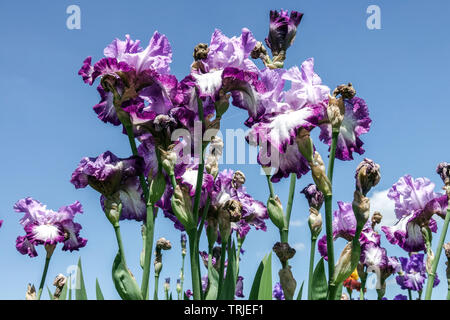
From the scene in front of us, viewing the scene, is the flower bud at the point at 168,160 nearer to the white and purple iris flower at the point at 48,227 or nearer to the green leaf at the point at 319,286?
the green leaf at the point at 319,286

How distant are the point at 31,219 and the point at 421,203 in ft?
8.38

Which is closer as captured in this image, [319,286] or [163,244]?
[319,286]

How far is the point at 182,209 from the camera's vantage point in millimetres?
1708

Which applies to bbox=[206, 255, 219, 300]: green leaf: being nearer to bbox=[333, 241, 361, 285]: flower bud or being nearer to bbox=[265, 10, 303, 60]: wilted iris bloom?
bbox=[333, 241, 361, 285]: flower bud

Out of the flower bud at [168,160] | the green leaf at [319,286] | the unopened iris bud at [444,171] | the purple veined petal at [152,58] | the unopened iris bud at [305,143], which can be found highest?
the purple veined petal at [152,58]

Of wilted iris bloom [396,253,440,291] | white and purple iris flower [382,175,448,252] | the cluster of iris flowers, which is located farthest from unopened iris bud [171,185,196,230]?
wilted iris bloom [396,253,440,291]

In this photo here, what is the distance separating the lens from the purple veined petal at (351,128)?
6.52 feet

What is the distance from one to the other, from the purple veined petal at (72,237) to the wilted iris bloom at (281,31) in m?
1.78

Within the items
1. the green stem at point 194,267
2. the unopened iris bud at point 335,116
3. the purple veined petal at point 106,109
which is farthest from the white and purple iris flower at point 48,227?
the unopened iris bud at point 335,116

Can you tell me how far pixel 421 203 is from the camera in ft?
7.85

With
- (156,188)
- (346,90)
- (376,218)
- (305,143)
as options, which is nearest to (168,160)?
(156,188)

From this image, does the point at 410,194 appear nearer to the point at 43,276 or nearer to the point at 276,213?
the point at 276,213

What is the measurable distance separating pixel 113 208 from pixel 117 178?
0.12m
